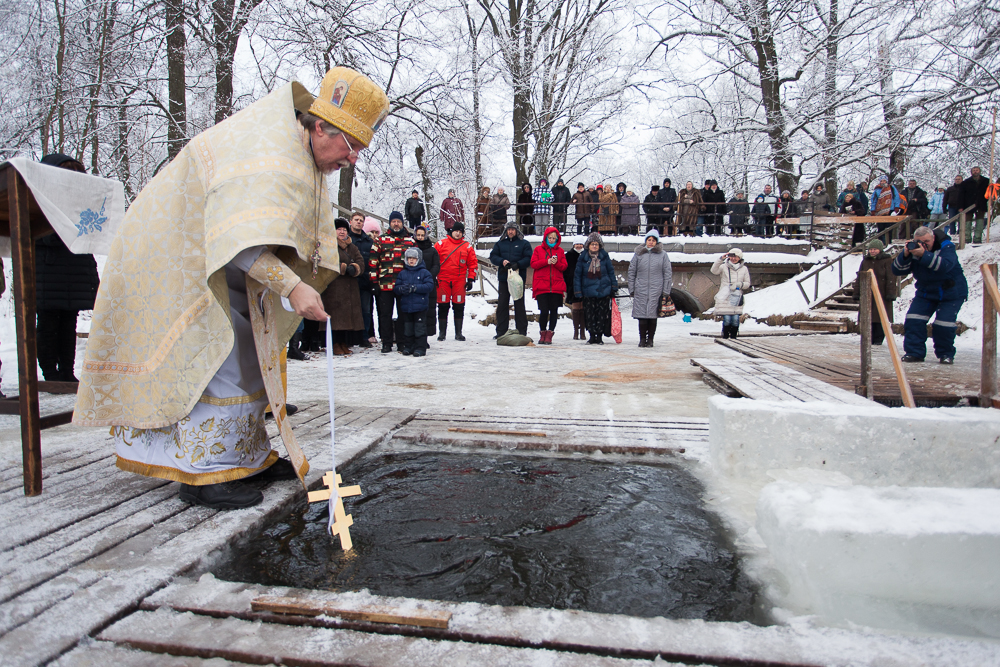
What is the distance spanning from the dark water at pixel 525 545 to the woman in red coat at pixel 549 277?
22.3 ft

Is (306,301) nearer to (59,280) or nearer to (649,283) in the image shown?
(59,280)

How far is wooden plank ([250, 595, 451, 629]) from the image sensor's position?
4.72ft

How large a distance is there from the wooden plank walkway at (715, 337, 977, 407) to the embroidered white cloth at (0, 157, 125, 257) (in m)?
4.53

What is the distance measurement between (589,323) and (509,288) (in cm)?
138

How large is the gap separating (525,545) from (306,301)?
1089 millimetres

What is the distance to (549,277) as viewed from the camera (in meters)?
9.48

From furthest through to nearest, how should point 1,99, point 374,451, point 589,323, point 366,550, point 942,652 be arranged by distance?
point 1,99
point 589,323
point 374,451
point 366,550
point 942,652

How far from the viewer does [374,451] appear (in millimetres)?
3127

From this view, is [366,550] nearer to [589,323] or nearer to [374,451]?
[374,451]

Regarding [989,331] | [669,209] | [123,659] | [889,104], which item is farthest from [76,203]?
[889,104]

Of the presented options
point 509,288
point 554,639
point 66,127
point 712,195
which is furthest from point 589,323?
point 66,127

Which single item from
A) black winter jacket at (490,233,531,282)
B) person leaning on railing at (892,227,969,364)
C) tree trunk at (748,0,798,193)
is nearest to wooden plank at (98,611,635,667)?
person leaning on railing at (892,227,969,364)

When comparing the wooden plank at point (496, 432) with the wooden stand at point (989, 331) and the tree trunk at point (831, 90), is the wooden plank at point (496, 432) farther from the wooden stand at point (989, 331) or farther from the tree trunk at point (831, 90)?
the tree trunk at point (831, 90)

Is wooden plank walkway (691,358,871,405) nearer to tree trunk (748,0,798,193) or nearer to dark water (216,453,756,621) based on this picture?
dark water (216,453,756,621)
